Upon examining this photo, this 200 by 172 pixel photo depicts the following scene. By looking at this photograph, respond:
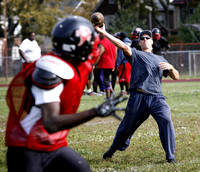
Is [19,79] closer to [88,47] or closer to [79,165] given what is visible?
[88,47]

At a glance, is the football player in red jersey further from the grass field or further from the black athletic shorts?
the grass field

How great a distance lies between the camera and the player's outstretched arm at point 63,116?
97.5 inches

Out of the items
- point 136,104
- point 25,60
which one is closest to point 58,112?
point 136,104

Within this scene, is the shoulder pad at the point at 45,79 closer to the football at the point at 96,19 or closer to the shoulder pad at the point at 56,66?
the shoulder pad at the point at 56,66

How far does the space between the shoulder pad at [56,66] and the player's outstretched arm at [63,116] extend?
190 millimetres

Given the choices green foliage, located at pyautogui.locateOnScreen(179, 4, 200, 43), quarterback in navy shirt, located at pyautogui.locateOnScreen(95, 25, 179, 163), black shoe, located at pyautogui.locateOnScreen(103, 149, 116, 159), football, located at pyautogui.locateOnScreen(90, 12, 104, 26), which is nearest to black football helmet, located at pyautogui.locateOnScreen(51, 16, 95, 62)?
football, located at pyautogui.locateOnScreen(90, 12, 104, 26)

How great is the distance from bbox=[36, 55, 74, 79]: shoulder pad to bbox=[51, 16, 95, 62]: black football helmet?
95mm

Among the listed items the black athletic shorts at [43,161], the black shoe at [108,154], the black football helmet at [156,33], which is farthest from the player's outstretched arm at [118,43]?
the black football helmet at [156,33]

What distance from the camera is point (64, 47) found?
8.68 feet

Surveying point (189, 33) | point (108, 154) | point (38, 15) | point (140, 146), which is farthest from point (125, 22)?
point (108, 154)

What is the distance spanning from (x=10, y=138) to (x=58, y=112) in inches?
17.3

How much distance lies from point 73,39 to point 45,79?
0.37 meters

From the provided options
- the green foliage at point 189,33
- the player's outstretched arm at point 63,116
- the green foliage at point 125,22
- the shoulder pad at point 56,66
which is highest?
the shoulder pad at point 56,66

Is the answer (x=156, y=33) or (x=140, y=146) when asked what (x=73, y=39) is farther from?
(x=156, y=33)
